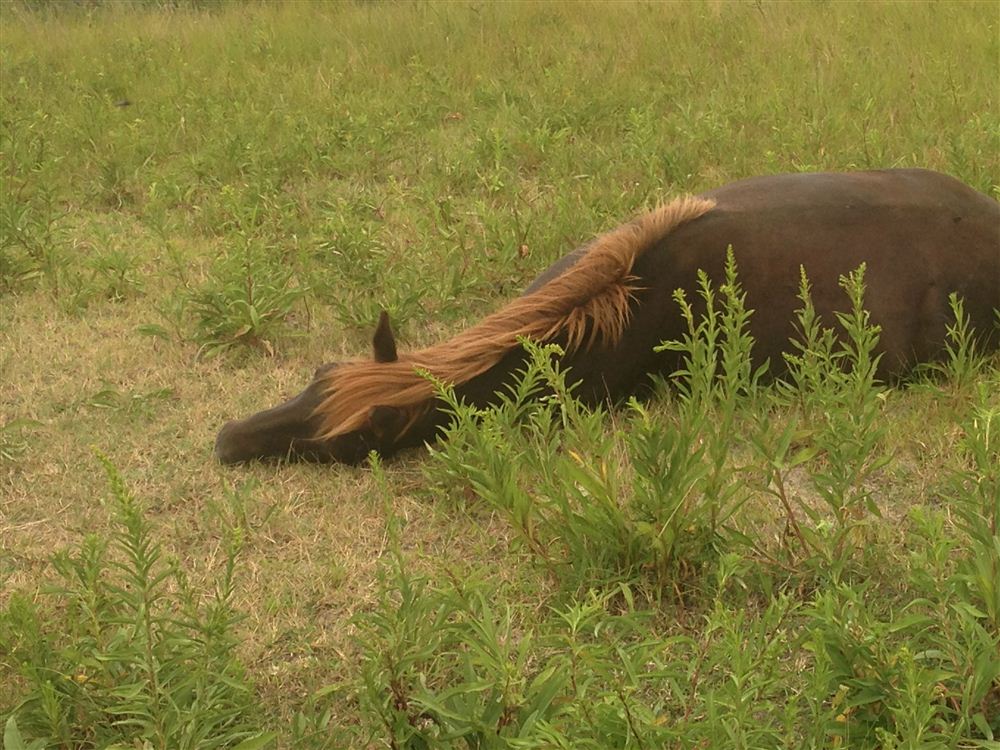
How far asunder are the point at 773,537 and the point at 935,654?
0.73 metres

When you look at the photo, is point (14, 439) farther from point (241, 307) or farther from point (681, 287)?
point (681, 287)

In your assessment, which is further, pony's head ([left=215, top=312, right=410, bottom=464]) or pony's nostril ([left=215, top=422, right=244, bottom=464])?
pony's nostril ([left=215, top=422, right=244, bottom=464])

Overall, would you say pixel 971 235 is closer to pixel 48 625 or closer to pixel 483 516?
pixel 483 516

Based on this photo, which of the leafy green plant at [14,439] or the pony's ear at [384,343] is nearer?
the pony's ear at [384,343]

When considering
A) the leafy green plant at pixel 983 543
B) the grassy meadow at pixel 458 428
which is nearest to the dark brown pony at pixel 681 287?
the grassy meadow at pixel 458 428

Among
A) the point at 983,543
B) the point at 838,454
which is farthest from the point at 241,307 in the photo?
the point at 983,543

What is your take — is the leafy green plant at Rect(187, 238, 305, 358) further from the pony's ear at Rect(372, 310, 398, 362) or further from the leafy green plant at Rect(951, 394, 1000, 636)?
the leafy green plant at Rect(951, 394, 1000, 636)

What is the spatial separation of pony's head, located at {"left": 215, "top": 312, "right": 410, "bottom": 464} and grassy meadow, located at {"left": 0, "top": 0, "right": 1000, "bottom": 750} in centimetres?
7

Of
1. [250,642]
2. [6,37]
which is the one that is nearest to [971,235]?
[250,642]

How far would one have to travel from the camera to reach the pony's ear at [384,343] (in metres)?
3.45

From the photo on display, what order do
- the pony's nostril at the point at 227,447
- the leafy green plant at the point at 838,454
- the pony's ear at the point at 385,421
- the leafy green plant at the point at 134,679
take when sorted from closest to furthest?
the leafy green plant at the point at 134,679
the leafy green plant at the point at 838,454
the pony's ear at the point at 385,421
the pony's nostril at the point at 227,447

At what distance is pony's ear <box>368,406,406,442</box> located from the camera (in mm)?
3436

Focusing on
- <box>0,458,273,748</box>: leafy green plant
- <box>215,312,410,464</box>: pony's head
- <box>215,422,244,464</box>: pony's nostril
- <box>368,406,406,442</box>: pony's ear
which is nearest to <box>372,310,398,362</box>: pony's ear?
<box>215,312,410,464</box>: pony's head

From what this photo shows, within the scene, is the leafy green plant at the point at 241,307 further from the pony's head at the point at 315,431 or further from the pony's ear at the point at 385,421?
the pony's ear at the point at 385,421
